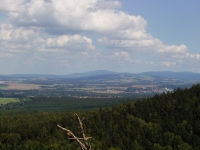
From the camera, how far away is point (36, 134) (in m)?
126

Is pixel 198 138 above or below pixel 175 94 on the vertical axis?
below

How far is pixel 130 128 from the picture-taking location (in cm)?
12488

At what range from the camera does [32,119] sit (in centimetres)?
15088

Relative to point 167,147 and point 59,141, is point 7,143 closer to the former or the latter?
point 59,141

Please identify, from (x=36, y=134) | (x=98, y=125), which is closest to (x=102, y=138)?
(x=98, y=125)

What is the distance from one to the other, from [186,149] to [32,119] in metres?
73.2

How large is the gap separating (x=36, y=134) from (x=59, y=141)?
17140 millimetres

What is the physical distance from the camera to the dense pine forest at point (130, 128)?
356 ft

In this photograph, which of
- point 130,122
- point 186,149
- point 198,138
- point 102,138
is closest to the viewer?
point 186,149

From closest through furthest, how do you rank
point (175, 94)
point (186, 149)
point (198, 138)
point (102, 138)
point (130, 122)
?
point (186, 149)
point (198, 138)
point (102, 138)
point (130, 122)
point (175, 94)

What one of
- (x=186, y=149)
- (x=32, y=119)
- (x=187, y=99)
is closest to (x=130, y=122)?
(x=187, y=99)

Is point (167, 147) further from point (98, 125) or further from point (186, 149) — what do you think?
point (98, 125)

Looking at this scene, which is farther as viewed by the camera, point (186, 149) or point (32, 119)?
point (32, 119)

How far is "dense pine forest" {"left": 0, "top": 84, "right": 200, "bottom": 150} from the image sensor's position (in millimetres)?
108500
